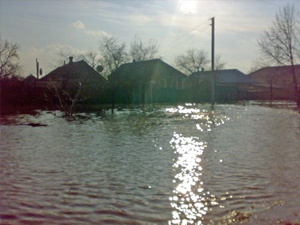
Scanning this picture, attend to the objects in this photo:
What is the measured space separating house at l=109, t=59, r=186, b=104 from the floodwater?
24315 millimetres

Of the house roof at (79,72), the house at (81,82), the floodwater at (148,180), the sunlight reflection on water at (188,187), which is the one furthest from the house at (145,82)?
the sunlight reflection on water at (188,187)

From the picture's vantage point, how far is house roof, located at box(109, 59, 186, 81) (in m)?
44.3

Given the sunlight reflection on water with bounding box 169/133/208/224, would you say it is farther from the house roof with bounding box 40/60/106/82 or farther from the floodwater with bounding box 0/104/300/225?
the house roof with bounding box 40/60/106/82

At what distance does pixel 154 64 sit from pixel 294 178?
47.0 meters

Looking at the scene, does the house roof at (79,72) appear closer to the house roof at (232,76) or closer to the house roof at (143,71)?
the house roof at (143,71)

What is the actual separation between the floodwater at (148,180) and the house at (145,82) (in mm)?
24315

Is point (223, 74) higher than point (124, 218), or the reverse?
point (223, 74)

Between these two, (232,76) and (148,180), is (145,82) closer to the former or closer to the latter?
(148,180)

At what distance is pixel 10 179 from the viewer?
7.50 metres

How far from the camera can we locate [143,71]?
50.4 meters

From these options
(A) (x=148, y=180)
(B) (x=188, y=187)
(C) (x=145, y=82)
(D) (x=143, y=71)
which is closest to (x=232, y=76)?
(D) (x=143, y=71)

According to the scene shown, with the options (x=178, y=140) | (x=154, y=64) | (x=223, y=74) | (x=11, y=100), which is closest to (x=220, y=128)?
(x=178, y=140)

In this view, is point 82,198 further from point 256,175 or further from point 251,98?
point 251,98

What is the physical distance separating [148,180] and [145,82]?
36.1m
